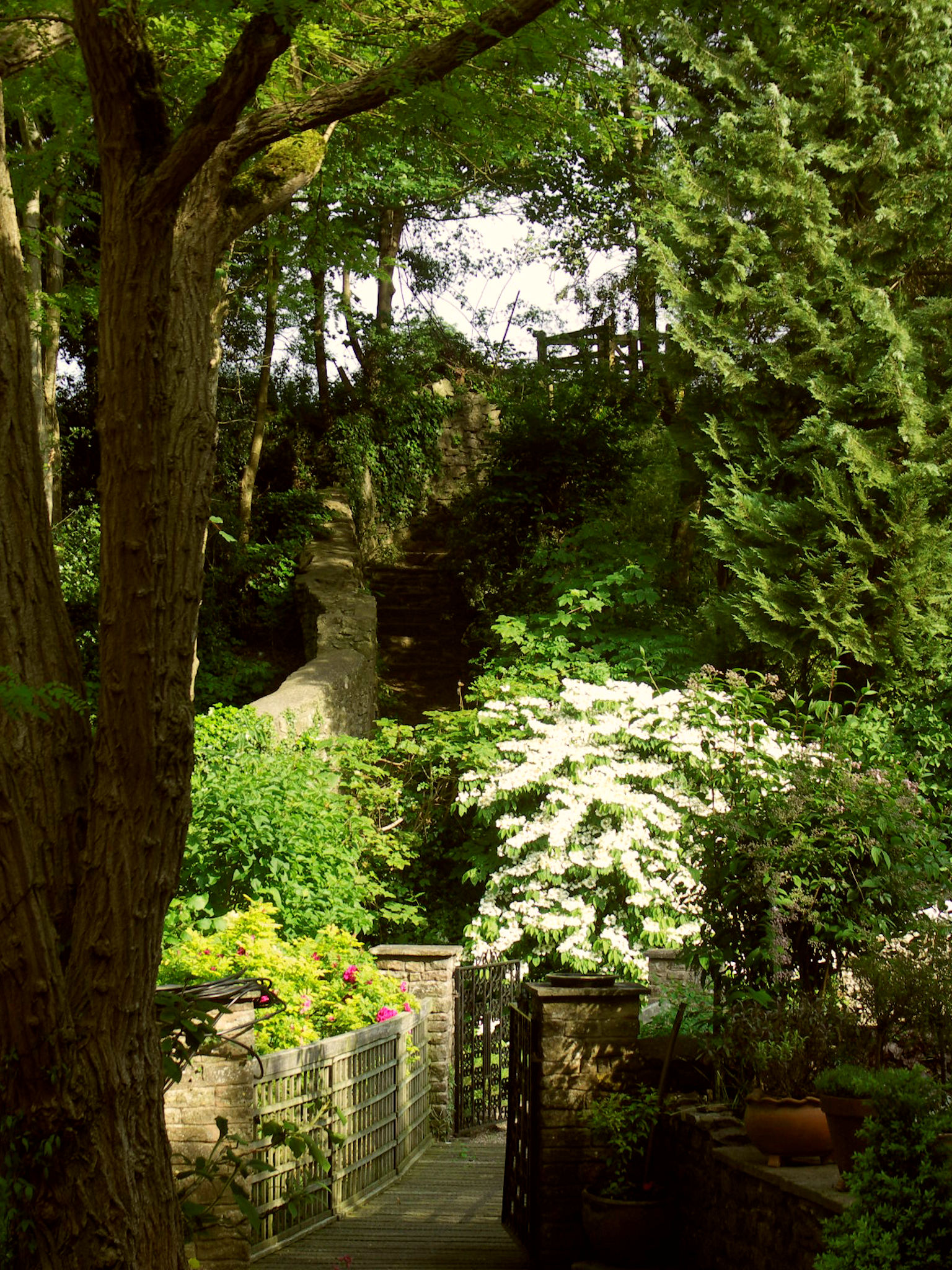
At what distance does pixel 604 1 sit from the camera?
20.0ft

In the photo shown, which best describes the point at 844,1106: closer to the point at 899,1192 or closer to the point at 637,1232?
the point at 899,1192

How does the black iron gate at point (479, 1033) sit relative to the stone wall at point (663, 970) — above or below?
below

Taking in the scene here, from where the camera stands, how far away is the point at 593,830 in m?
9.89

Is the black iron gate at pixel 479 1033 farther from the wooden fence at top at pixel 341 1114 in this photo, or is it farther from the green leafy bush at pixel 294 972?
the green leafy bush at pixel 294 972

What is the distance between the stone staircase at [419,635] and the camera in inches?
596

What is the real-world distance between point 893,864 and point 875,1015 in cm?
110

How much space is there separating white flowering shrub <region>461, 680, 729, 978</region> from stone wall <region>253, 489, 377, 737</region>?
2.13 m

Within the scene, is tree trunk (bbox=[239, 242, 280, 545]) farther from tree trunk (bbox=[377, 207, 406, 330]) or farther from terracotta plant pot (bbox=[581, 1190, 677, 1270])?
terracotta plant pot (bbox=[581, 1190, 677, 1270])

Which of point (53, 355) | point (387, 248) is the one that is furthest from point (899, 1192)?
point (387, 248)

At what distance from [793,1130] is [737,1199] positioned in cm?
46

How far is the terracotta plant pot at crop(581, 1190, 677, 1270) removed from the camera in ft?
16.9

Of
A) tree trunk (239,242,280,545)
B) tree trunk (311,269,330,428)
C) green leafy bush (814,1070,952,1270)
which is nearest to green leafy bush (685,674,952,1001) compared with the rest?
green leafy bush (814,1070,952,1270)

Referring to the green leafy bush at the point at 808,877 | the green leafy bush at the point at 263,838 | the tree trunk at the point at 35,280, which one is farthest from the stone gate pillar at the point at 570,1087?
the tree trunk at the point at 35,280

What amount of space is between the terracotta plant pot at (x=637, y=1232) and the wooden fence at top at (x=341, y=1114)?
1.26 metres
